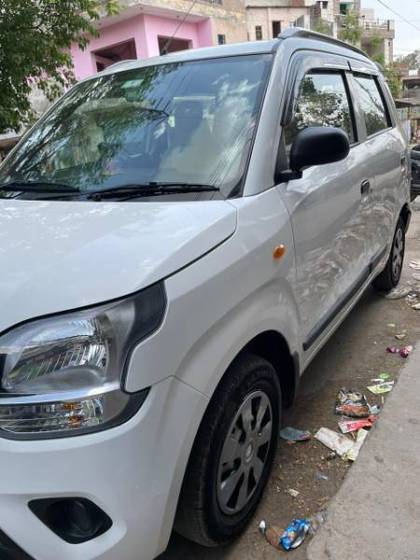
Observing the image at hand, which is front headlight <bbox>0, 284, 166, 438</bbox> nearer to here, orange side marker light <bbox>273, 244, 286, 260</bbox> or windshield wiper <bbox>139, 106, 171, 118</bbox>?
orange side marker light <bbox>273, 244, 286, 260</bbox>

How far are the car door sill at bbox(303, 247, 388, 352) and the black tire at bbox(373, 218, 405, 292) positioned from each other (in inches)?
19.4

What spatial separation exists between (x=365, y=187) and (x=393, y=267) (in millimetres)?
1627

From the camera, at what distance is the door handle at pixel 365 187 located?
3.27 meters

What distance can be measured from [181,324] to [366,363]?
244cm

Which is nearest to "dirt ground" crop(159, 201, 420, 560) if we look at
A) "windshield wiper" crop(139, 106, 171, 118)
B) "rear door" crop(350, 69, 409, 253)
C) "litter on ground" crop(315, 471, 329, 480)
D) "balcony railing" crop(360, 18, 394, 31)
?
"litter on ground" crop(315, 471, 329, 480)

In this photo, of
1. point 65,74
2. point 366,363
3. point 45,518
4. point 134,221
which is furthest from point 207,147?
point 65,74

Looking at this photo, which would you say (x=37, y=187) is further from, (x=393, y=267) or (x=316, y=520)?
(x=393, y=267)

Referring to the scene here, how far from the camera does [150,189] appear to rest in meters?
2.14

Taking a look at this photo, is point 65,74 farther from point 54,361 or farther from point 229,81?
point 54,361

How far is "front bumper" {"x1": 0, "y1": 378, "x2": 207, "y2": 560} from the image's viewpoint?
1.40 meters

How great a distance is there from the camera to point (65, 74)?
6.82 m

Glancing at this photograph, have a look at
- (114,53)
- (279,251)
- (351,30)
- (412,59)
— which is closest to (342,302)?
(279,251)

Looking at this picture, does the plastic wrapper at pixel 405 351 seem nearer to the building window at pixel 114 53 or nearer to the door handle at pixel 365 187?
the door handle at pixel 365 187

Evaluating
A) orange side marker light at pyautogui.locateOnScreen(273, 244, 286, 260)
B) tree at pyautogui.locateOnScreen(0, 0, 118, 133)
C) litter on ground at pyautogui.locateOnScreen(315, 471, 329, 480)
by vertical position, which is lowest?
litter on ground at pyautogui.locateOnScreen(315, 471, 329, 480)
